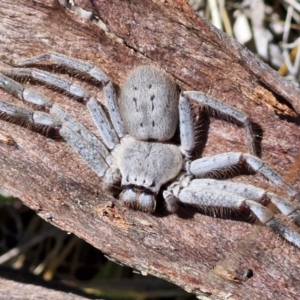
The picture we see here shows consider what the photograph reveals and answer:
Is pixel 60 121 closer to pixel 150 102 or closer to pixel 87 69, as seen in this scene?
pixel 87 69

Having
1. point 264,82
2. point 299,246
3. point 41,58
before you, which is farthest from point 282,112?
point 41,58

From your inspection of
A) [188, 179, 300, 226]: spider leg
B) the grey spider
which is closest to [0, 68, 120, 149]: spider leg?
the grey spider

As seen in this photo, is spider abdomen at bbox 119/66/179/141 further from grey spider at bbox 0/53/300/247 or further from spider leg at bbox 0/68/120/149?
spider leg at bbox 0/68/120/149

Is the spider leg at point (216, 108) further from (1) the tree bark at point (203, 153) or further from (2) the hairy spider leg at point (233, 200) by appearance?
(2) the hairy spider leg at point (233, 200)

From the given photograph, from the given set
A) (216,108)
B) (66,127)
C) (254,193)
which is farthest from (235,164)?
(66,127)

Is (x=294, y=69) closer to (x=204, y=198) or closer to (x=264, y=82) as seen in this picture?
(x=264, y=82)

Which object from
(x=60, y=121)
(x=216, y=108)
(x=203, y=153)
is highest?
(x=216, y=108)
